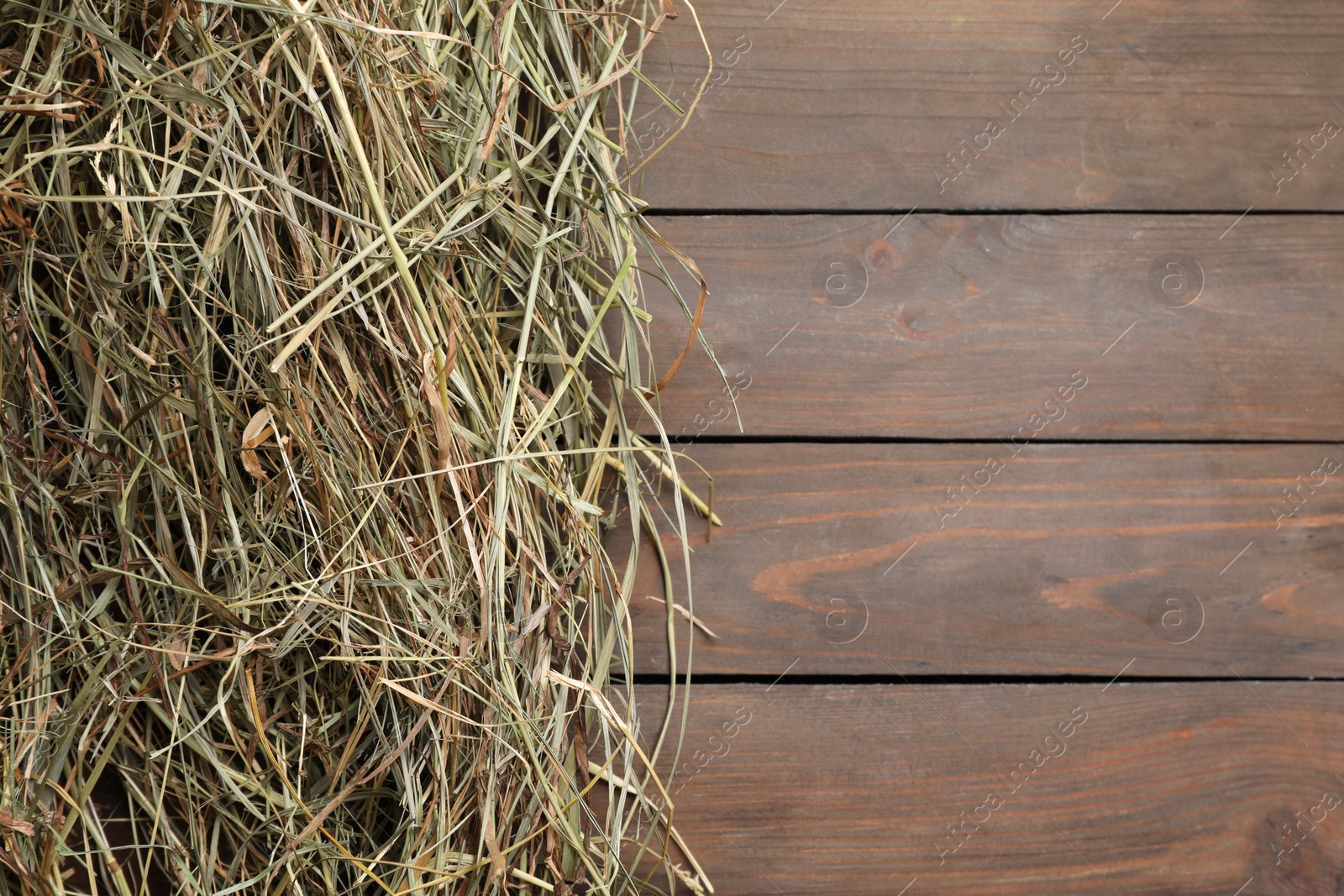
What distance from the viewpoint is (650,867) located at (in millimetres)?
703

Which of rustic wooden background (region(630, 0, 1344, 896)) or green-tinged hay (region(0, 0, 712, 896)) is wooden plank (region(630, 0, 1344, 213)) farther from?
green-tinged hay (region(0, 0, 712, 896))

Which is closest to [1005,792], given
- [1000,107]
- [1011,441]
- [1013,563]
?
[1013,563]

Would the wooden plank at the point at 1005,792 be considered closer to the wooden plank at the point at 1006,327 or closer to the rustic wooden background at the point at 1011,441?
the rustic wooden background at the point at 1011,441

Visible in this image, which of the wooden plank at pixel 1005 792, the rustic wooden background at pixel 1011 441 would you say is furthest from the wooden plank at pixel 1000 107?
the wooden plank at pixel 1005 792

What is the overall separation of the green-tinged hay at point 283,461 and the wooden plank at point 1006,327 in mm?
130

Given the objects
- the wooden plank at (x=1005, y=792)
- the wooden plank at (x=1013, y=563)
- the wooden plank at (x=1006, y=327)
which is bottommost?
the wooden plank at (x=1005, y=792)

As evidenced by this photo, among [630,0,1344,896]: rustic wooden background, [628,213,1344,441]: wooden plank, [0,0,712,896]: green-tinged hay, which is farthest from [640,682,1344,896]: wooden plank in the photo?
[628,213,1344,441]: wooden plank

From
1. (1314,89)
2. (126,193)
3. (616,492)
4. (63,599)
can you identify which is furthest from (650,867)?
(1314,89)

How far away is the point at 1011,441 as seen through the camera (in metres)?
0.73

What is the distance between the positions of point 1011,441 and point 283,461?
574mm

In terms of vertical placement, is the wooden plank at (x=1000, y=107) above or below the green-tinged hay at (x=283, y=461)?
above

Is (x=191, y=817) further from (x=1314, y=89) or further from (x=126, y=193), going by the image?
(x=1314, y=89)

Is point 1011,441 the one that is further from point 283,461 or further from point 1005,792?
point 283,461

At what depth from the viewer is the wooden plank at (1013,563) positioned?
28.3 inches
